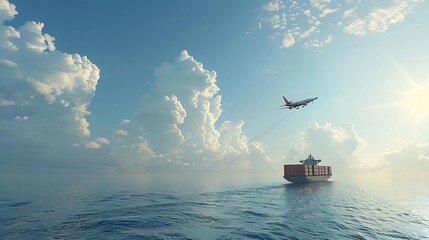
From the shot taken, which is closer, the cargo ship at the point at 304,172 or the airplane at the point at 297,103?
the airplane at the point at 297,103

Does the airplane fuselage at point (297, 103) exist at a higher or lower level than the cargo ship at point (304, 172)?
higher

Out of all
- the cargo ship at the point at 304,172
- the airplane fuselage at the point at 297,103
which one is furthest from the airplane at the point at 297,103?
the cargo ship at the point at 304,172

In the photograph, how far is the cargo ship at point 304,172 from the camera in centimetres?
13819

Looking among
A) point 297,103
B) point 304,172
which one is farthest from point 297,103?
point 304,172

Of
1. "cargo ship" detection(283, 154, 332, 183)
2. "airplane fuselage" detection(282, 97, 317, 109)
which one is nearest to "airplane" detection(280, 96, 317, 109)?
"airplane fuselage" detection(282, 97, 317, 109)

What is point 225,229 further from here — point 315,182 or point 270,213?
point 315,182

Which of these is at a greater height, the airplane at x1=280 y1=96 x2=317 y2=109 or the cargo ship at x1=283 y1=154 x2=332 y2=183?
the airplane at x1=280 y1=96 x2=317 y2=109

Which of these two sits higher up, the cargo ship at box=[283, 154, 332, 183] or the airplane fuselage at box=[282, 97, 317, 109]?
the airplane fuselage at box=[282, 97, 317, 109]

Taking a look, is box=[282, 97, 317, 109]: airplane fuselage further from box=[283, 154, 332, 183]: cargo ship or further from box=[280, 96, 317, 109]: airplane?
box=[283, 154, 332, 183]: cargo ship

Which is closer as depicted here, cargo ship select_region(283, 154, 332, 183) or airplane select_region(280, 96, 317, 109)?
airplane select_region(280, 96, 317, 109)

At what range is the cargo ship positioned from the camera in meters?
138

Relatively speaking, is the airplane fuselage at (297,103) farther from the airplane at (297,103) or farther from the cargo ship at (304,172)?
the cargo ship at (304,172)

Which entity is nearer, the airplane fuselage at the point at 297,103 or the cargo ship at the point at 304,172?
the airplane fuselage at the point at 297,103

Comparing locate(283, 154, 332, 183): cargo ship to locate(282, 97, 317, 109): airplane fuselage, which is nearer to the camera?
locate(282, 97, 317, 109): airplane fuselage
